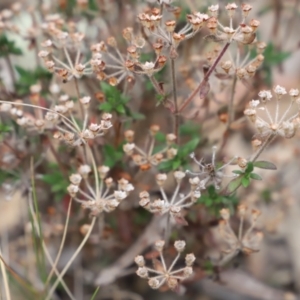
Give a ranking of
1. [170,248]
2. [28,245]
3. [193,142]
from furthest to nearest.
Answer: [28,245], [170,248], [193,142]

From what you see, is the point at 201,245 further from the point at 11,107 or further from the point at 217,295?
the point at 11,107

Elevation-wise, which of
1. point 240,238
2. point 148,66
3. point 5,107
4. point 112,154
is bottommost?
point 240,238

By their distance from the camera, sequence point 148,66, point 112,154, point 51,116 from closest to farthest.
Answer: point 148,66
point 51,116
point 112,154

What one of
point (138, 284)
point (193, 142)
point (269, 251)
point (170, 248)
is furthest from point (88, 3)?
point (269, 251)

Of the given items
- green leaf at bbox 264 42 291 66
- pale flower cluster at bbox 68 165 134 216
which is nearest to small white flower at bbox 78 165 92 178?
pale flower cluster at bbox 68 165 134 216

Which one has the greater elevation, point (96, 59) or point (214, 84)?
point (96, 59)

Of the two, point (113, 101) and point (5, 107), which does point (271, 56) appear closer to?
point (113, 101)

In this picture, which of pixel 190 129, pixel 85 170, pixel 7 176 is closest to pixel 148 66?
pixel 85 170

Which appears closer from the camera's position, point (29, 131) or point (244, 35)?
point (244, 35)
